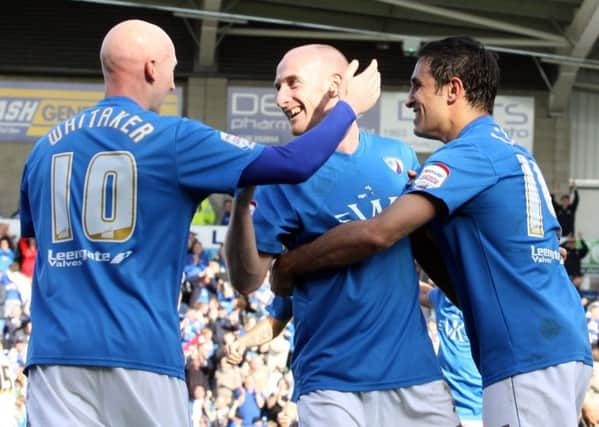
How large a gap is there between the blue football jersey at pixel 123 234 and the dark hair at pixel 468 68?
2.96 feet

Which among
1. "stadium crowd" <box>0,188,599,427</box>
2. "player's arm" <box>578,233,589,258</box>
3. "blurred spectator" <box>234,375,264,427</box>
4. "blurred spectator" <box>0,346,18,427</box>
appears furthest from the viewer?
"player's arm" <box>578,233,589,258</box>

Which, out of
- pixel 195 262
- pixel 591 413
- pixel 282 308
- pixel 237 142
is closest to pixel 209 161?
pixel 237 142

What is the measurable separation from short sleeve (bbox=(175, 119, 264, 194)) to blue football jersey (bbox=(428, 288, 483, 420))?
493 cm

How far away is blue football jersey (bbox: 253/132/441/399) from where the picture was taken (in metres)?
4.48

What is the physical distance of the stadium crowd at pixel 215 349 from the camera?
52.0ft

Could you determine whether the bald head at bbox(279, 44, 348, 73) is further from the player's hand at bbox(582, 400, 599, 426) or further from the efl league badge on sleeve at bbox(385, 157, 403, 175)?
the player's hand at bbox(582, 400, 599, 426)

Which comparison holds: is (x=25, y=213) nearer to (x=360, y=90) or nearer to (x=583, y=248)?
(x=360, y=90)

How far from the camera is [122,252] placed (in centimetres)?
390

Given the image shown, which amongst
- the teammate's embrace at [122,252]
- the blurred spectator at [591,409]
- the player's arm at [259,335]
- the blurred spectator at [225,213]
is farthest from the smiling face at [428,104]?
the blurred spectator at [225,213]

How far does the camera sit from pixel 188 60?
2675 cm

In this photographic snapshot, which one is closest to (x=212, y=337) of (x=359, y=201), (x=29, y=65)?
(x=29, y=65)

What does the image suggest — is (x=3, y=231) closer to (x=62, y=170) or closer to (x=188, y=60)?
(x=188, y=60)

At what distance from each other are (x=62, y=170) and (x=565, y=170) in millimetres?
25149

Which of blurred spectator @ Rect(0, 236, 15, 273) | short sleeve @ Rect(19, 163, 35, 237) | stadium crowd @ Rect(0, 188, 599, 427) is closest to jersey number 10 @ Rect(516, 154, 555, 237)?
short sleeve @ Rect(19, 163, 35, 237)
